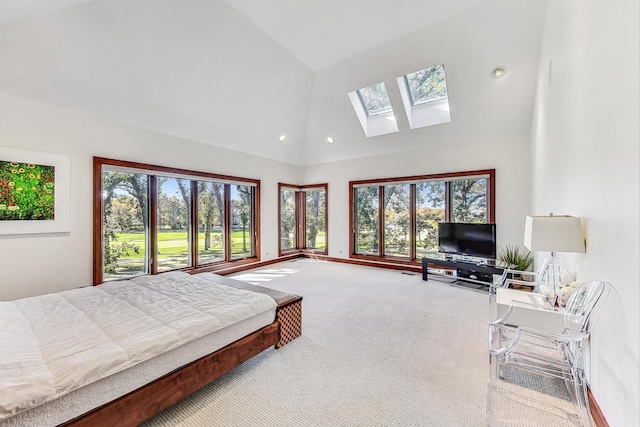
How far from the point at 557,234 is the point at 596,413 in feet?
3.80

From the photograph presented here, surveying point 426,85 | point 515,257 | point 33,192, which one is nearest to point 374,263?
point 515,257

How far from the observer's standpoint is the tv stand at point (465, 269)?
4473 mm

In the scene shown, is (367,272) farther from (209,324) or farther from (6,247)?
(6,247)

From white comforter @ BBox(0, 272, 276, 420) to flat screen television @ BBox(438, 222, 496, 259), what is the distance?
390 centimetres

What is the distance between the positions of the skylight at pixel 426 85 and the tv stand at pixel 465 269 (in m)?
3.05

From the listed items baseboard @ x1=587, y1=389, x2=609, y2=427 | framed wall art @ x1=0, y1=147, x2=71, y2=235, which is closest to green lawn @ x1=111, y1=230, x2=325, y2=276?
framed wall art @ x1=0, y1=147, x2=71, y2=235

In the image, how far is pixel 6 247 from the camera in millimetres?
3105

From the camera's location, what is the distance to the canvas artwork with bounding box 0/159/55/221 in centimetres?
304

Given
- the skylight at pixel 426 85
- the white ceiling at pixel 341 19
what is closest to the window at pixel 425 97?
the skylight at pixel 426 85

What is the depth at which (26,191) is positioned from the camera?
10.4 ft

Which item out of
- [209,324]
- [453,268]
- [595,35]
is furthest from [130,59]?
[453,268]

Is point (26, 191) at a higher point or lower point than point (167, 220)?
higher

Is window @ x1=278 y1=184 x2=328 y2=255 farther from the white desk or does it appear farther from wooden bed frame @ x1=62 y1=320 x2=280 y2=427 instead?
the white desk

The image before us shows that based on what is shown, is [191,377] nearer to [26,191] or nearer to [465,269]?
[26,191]
